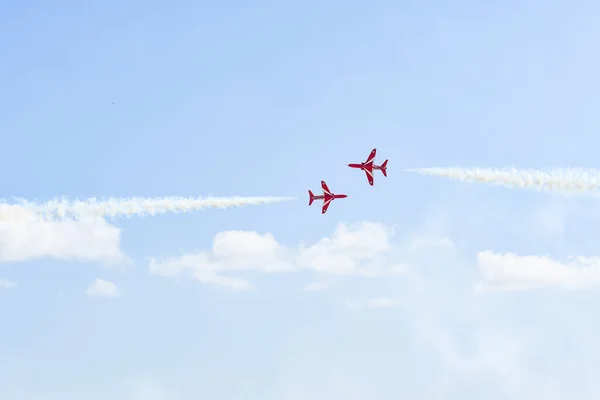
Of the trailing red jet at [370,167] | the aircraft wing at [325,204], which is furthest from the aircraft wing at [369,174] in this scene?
the aircraft wing at [325,204]

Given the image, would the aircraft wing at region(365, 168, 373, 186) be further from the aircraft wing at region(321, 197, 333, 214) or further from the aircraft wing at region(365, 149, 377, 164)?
the aircraft wing at region(321, 197, 333, 214)

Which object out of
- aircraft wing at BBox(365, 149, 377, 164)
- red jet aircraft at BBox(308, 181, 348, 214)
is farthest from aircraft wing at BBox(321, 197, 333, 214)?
aircraft wing at BBox(365, 149, 377, 164)

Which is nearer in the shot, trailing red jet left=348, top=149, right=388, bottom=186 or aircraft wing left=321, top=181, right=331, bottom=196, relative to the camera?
trailing red jet left=348, top=149, right=388, bottom=186

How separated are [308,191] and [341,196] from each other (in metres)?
7.58

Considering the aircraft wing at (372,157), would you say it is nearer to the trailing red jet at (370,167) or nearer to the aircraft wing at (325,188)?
the trailing red jet at (370,167)

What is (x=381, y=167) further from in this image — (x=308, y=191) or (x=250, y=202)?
(x=250, y=202)

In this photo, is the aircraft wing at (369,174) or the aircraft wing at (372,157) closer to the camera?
the aircraft wing at (369,174)

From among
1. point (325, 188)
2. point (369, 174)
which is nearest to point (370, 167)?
point (369, 174)

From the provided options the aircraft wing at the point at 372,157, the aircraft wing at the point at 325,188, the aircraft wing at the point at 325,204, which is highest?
the aircraft wing at the point at 372,157

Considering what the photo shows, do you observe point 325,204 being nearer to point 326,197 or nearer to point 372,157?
point 326,197

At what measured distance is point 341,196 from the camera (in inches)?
6068

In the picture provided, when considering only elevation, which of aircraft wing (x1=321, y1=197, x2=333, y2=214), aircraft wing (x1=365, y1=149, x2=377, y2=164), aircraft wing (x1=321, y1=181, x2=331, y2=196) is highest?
aircraft wing (x1=365, y1=149, x2=377, y2=164)

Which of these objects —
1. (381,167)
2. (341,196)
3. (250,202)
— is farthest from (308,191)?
(250,202)

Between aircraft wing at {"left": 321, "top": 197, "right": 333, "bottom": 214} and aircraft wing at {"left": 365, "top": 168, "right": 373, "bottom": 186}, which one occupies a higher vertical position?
aircraft wing at {"left": 365, "top": 168, "right": 373, "bottom": 186}
